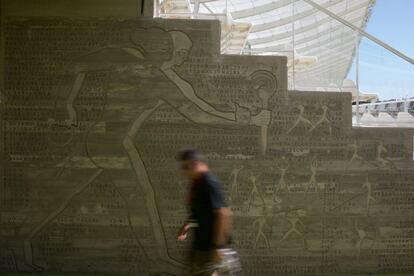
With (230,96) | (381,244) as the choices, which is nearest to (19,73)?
(230,96)

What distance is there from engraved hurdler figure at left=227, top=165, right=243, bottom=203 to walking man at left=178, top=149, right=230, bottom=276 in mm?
3121

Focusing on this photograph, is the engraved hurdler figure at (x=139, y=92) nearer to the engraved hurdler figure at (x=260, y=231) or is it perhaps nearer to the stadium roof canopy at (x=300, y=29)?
the engraved hurdler figure at (x=260, y=231)

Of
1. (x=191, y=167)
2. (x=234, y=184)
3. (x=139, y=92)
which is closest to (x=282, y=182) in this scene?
(x=234, y=184)

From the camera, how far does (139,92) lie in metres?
8.24

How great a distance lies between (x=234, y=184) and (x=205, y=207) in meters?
3.38

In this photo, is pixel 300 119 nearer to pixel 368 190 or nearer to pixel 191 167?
pixel 368 190

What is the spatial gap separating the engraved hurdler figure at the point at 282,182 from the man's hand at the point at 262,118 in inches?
24.6

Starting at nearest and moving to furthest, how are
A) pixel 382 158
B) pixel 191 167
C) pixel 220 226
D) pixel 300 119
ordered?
pixel 220 226
pixel 191 167
pixel 300 119
pixel 382 158

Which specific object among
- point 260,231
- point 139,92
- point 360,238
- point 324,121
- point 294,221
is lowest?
point 360,238

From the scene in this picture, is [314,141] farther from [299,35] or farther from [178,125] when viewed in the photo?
[299,35]

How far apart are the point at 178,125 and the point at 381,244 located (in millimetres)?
3632

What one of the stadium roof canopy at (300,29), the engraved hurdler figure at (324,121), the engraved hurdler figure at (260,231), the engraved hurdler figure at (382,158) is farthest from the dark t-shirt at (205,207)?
the stadium roof canopy at (300,29)

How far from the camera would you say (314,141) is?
328 inches

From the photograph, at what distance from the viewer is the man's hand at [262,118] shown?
27.1ft
